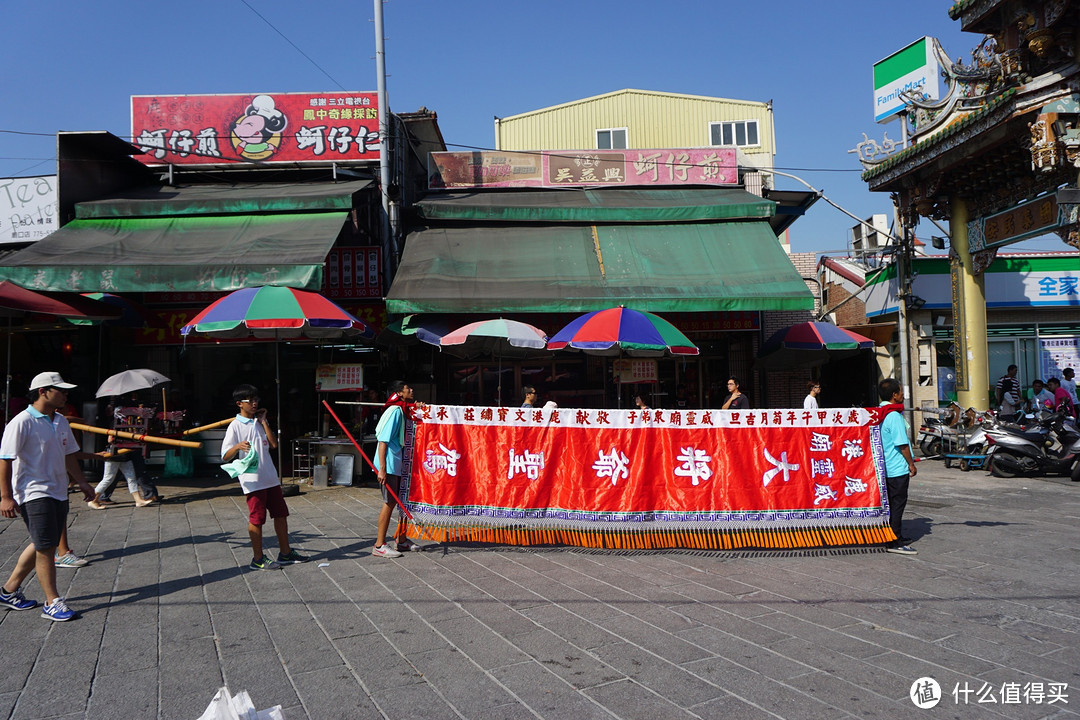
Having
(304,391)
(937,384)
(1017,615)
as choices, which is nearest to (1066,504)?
(1017,615)

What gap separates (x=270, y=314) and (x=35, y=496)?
14.8 feet

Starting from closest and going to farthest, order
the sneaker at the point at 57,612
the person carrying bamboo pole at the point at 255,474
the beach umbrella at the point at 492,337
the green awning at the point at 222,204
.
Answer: the sneaker at the point at 57,612 → the person carrying bamboo pole at the point at 255,474 → the beach umbrella at the point at 492,337 → the green awning at the point at 222,204

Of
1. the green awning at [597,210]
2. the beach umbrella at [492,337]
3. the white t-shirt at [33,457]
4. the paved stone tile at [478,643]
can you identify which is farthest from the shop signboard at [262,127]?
the paved stone tile at [478,643]

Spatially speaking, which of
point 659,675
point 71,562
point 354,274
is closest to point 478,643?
point 659,675

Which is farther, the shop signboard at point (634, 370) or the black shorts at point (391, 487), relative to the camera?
the shop signboard at point (634, 370)

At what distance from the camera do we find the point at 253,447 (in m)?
6.08

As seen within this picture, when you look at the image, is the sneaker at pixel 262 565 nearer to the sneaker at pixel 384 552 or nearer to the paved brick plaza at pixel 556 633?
the paved brick plaza at pixel 556 633

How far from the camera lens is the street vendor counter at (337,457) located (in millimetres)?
10914

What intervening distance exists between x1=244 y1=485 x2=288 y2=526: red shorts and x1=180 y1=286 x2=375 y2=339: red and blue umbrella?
3.38 meters

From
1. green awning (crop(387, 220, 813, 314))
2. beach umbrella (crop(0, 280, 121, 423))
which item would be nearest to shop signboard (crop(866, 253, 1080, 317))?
green awning (crop(387, 220, 813, 314))

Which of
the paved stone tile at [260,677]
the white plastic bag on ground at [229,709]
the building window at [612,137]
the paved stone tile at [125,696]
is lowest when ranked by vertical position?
the paved stone tile at [260,677]

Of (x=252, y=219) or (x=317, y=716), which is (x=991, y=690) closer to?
(x=317, y=716)

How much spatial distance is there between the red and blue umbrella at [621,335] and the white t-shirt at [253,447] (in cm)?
433

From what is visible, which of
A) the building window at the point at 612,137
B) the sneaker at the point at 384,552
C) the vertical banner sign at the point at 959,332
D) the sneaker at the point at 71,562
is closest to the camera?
the sneaker at the point at 71,562
